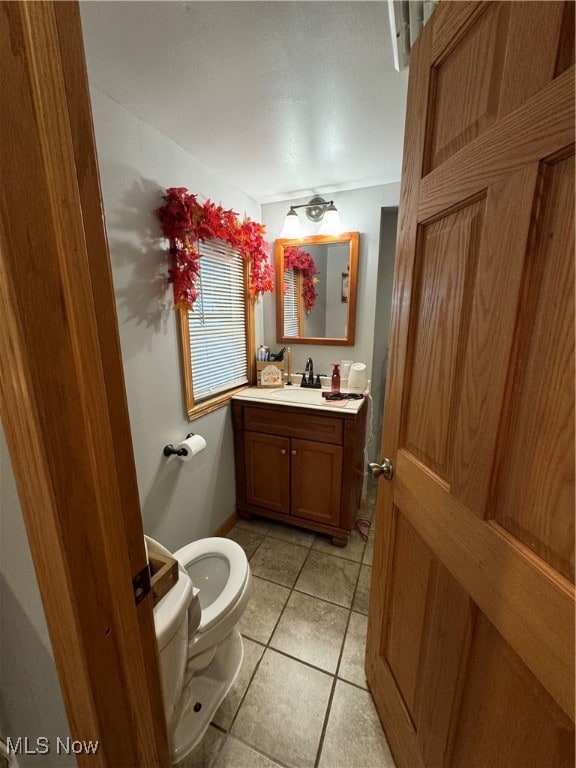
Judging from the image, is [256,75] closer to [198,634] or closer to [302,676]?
[198,634]

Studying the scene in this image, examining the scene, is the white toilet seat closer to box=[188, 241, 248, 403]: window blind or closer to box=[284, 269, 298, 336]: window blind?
box=[188, 241, 248, 403]: window blind

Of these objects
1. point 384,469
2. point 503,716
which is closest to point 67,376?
point 384,469

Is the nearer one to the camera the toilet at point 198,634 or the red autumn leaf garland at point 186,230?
the toilet at point 198,634

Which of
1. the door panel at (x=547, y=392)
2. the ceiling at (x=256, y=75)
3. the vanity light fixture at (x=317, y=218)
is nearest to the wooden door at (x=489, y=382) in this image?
the door panel at (x=547, y=392)

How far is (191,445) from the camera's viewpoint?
154cm

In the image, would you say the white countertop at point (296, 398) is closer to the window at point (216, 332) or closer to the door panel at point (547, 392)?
the window at point (216, 332)

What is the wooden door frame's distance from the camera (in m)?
0.35

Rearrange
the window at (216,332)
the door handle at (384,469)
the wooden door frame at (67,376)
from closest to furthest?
the wooden door frame at (67,376)
the door handle at (384,469)
the window at (216,332)

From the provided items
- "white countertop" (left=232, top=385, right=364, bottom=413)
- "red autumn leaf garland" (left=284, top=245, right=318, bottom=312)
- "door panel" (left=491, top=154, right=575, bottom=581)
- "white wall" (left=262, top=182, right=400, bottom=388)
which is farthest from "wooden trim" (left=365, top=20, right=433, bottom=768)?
"red autumn leaf garland" (left=284, top=245, right=318, bottom=312)

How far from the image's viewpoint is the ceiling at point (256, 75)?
0.82 metres

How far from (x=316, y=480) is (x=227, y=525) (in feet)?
2.41

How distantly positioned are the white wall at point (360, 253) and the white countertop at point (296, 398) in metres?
0.24

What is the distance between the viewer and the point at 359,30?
862 millimetres

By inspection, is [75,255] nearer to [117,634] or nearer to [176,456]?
[117,634]
